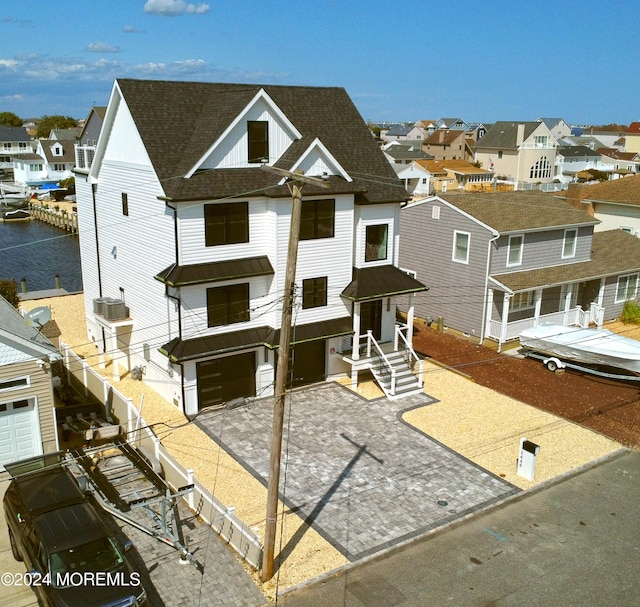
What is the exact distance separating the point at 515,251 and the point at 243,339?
16.1 meters

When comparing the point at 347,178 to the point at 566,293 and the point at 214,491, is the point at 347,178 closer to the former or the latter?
the point at 214,491

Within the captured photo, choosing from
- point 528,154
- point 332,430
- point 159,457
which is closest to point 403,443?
point 332,430

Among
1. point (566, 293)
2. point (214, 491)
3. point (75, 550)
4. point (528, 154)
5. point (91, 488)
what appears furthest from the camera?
point (528, 154)

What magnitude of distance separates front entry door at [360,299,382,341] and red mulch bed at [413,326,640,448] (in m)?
4.08

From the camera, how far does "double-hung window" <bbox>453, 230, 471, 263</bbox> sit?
32562mm

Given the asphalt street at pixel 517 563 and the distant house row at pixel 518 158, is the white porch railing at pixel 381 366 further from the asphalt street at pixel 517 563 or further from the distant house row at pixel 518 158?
the distant house row at pixel 518 158

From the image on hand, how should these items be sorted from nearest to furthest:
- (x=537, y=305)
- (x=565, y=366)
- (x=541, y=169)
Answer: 1. (x=565, y=366)
2. (x=537, y=305)
3. (x=541, y=169)

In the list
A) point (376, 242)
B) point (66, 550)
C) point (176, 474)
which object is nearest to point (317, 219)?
point (376, 242)

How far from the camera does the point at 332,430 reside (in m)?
22.6

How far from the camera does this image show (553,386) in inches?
1078

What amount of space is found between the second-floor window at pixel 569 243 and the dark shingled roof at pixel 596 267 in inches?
24.5

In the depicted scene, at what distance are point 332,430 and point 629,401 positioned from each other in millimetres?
13032

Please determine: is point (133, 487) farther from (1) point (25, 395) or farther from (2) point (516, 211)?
(2) point (516, 211)

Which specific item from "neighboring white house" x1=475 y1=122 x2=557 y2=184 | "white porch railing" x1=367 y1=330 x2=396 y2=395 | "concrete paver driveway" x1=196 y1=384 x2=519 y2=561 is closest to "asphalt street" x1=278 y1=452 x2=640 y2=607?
"concrete paver driveway" x1=196 y1=384 x2=519 y2=561
